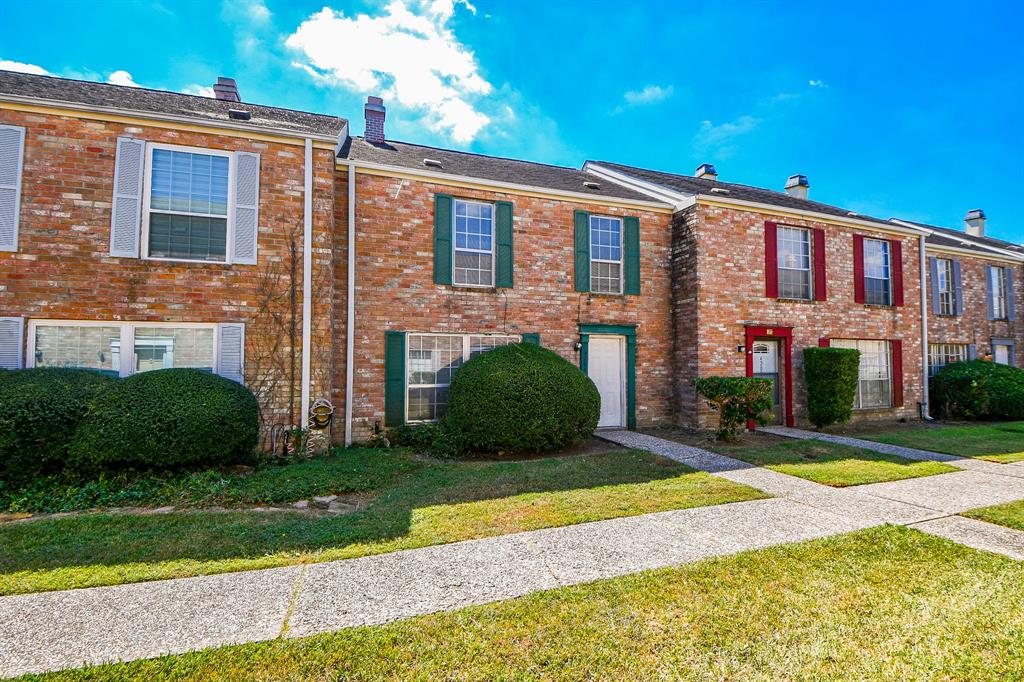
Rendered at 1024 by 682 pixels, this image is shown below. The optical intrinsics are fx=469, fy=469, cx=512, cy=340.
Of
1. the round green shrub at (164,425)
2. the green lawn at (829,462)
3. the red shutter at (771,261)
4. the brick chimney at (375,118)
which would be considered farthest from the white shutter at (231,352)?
the red shutter at (771,261)

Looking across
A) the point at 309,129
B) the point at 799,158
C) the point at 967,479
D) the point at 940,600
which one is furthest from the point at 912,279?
the point at 309,129

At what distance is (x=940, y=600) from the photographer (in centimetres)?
315

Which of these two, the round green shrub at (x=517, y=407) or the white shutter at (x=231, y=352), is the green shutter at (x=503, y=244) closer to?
the round green shrub at (x=517, y=407)

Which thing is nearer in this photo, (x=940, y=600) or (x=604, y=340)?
(x=940, y=600)

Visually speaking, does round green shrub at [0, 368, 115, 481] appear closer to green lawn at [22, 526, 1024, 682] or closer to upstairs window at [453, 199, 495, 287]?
green lawn at [22, 526, 1024, 682]

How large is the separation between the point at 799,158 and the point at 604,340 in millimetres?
12519

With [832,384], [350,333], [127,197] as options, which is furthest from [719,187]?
[127,197]

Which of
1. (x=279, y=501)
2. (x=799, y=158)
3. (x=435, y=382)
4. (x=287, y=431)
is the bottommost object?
(x=279, y=501)

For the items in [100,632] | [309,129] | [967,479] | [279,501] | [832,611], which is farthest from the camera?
[309,129]

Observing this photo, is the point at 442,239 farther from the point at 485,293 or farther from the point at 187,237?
the point at 187,237

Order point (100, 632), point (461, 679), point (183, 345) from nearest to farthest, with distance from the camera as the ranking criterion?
1. point (461, 679)
2. point (100, 632)
3. point (183, 345)

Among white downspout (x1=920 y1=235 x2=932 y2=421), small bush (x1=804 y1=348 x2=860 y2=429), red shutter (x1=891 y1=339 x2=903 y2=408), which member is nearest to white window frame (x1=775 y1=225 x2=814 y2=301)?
small bush (x1=804 y1=348 x2=860 y2=429)

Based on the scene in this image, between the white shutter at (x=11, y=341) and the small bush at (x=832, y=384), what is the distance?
48.9 feet

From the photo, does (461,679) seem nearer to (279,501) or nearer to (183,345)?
(279,501)
